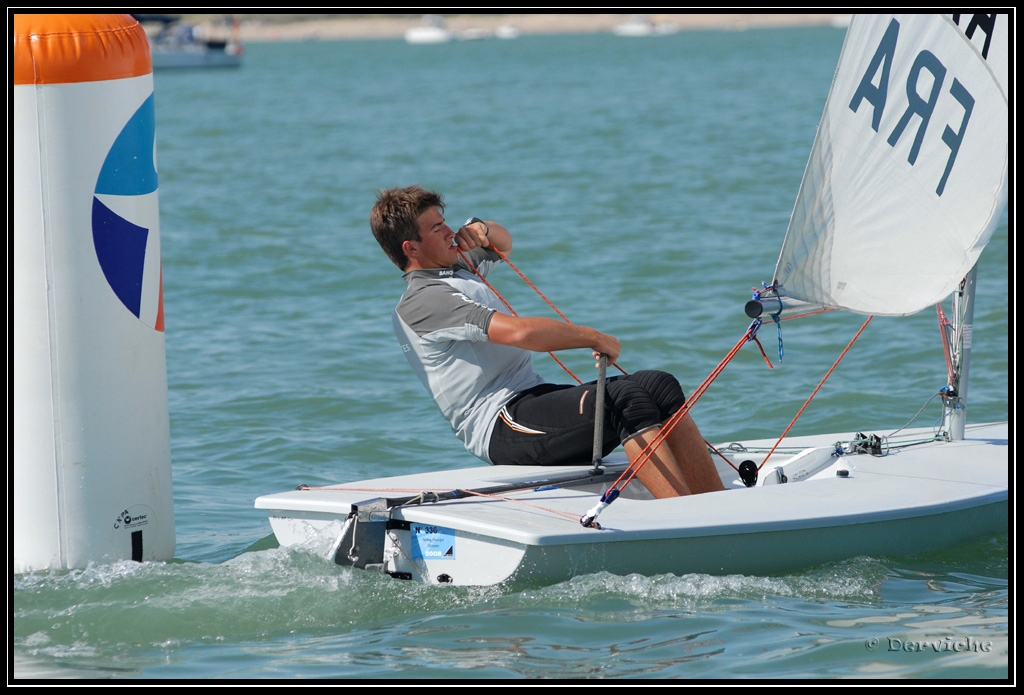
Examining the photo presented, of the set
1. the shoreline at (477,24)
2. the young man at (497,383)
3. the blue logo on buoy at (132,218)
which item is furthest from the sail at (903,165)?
the shoreline at (477,24)

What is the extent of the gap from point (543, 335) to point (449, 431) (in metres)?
2.50

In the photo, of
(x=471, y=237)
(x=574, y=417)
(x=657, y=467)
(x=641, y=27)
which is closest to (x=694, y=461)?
(x=657, y=467)

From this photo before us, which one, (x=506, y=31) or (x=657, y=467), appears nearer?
(x=657, y=467)

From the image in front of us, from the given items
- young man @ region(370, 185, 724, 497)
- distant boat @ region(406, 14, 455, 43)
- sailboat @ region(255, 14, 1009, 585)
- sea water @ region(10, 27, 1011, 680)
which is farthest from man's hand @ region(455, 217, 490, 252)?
distant boat @ region(406, 14, 455, 43)

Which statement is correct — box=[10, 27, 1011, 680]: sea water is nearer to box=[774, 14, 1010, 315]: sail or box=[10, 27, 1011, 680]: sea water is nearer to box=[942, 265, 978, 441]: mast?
box=[942, 265, 978, 441]: mast

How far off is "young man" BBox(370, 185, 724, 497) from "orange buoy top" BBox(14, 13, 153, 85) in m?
0.96

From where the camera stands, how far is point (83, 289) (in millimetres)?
3359

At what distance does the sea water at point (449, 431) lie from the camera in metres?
3.16

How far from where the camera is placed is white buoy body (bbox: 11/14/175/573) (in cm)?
327

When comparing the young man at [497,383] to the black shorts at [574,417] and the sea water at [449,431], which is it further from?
the sea water at [449,431]

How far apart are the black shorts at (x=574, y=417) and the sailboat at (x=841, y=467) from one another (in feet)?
0.26

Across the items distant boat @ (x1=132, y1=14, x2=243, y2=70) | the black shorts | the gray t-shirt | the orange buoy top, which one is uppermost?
distant boat @ (x1=132, y1=14, x2=243, y2=70)

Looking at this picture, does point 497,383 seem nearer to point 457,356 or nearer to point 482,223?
point 457,356
